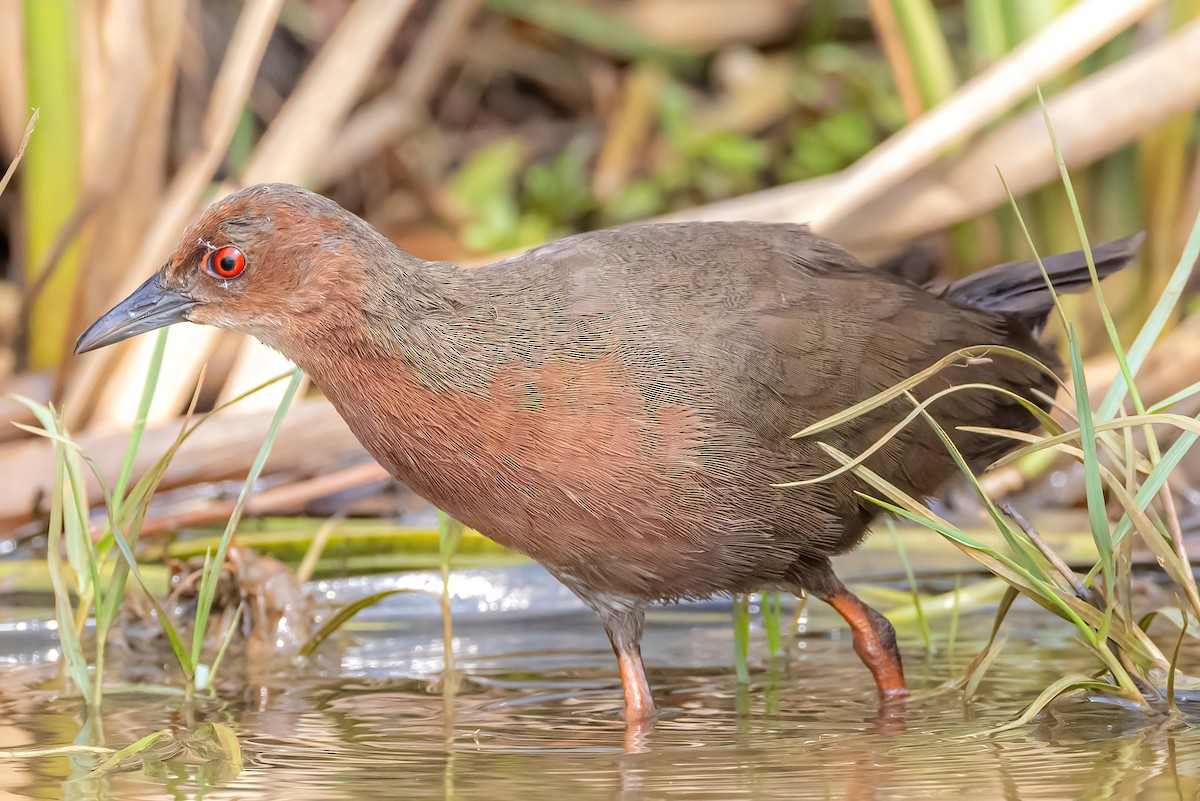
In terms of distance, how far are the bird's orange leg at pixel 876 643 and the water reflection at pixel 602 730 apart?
52mm

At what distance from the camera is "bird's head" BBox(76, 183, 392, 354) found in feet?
8.96

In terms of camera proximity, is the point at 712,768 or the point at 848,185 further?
the point at 848,185

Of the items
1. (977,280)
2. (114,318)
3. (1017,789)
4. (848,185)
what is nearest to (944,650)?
(977,280)

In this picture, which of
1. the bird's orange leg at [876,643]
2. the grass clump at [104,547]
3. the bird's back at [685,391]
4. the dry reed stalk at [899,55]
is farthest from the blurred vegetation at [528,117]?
the bird's orange leg at [876,643]

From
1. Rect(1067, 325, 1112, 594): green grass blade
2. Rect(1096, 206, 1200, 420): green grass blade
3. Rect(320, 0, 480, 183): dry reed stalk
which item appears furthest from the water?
Rect(320, 0, 480, 183): dry reed stalk

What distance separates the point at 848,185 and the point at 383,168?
7.42ft

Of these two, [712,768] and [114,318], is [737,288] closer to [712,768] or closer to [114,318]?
[712,768]

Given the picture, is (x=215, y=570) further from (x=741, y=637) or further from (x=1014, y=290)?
(x=1014, y=290)

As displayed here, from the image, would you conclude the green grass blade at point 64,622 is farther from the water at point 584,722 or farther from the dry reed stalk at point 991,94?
the dry reed stalk at point 991,94

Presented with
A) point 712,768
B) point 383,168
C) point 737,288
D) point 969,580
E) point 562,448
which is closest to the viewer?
point 712,768

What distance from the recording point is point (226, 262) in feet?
9.12

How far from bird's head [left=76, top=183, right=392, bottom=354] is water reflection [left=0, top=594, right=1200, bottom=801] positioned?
2.32 feet

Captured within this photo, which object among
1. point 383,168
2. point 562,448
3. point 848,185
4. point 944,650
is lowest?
point 944,650

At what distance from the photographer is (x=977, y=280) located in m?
3.27
